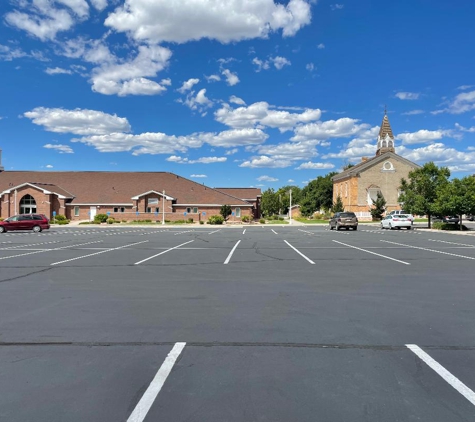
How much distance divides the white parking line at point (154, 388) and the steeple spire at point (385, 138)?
257ft

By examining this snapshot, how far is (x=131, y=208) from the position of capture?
2339 inches

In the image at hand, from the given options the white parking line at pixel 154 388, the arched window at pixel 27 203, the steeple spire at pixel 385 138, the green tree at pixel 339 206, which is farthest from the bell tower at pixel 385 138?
Result: the white parking line at pixel 154 388

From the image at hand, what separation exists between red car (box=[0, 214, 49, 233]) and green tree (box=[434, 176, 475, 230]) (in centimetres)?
3479

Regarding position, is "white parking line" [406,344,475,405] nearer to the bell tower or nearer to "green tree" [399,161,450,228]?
"green tree" [399,161,450,228]

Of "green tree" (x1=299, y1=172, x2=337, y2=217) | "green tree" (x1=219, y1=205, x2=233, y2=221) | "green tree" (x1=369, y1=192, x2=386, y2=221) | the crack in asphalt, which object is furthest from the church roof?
the crack in asphalt

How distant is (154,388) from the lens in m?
4.00

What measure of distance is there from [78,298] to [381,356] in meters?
5.88

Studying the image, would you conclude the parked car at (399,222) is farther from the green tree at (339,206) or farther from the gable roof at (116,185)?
the green tree at (339,206)

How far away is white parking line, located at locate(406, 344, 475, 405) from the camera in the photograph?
3871mm

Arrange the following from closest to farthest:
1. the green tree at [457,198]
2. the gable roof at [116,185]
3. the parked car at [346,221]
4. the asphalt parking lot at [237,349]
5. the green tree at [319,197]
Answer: the asphalt parking lot at [237,349], the green tree at [457,198], the parked car at [346,221], the gable roof at [116,185], the green tree at [319,197]

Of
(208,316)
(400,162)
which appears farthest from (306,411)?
(400,162)

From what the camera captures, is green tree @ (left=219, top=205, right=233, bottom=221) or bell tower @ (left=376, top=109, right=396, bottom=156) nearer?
green tree @ (left=219, top=205, right=233, bottom=221)

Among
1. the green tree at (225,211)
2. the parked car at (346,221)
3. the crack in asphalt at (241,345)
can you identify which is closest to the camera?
the crack in asphalt at (241,345)

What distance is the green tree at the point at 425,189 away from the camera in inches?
1528
